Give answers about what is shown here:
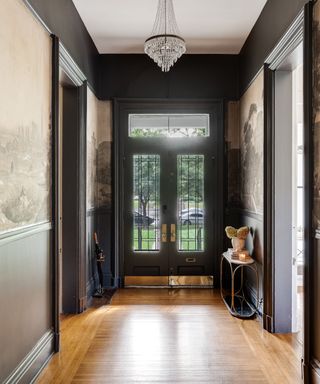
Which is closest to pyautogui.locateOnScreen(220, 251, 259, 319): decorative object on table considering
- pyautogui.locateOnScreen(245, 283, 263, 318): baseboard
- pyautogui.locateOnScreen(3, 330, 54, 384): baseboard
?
pyautogui.locateOnScreen(245, 283, 263, 318): baseboard

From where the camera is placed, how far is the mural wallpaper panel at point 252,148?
397 cm

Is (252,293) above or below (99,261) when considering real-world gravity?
below

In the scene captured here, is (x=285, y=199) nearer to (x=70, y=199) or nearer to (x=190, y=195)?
(x=190, y=195)

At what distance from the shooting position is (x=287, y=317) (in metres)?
3.55

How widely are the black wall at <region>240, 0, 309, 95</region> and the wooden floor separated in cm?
293

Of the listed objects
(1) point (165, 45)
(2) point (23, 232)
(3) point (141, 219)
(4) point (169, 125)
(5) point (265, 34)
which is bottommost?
(3) point (141, 219)

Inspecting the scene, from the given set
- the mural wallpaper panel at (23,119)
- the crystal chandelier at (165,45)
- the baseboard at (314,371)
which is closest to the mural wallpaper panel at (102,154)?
the crystal chandelier at (165,45)

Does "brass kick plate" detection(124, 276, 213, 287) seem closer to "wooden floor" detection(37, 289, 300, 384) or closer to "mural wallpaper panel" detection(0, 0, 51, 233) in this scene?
"wooden floor" detection(37, 289, 300, 384)

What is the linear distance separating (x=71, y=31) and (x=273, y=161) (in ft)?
8.46

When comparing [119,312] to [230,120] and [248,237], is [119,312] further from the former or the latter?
[230,120]

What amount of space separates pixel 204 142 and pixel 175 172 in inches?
25.4

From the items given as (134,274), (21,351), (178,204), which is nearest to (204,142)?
(178,204)

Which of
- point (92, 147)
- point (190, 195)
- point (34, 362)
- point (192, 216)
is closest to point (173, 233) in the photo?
point (192, 216)

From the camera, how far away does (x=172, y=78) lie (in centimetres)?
524
